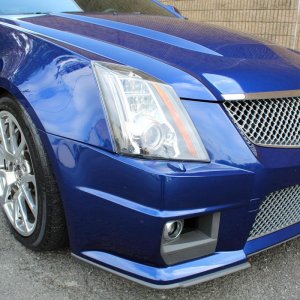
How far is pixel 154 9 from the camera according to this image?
12.0 ft

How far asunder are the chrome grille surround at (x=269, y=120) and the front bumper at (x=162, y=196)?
5 centimetres

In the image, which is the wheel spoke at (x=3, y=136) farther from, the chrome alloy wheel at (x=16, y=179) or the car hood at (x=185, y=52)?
the car hood at (x=185, y=52)

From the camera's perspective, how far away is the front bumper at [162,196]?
1699mm

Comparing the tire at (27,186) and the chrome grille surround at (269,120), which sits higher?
the chrome grille surround at (269,120)

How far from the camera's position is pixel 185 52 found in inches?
83.7

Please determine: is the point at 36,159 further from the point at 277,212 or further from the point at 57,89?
the point at 277,212

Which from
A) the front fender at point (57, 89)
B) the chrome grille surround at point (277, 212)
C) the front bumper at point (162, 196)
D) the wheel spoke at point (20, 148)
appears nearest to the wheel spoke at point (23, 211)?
the wheel spoke at point (20, 148)

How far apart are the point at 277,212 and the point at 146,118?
0.82 m

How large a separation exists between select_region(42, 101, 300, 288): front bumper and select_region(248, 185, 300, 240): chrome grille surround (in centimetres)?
9

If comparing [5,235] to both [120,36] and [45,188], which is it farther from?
[120,36]

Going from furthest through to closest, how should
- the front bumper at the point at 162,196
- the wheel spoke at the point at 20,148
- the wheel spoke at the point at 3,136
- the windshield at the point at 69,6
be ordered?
1. the windshield at the point at 69,6
2. the wheel spoke at the point at 3,136
3. the wheel spoke at the point at 20,148
4. the front bumper at the point at 162,196

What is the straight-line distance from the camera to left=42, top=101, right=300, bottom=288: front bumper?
1.70m

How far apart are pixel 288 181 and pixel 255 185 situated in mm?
228

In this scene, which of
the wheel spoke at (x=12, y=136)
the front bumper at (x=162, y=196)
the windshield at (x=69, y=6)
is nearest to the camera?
the front bumper at (x=162, y=196)
